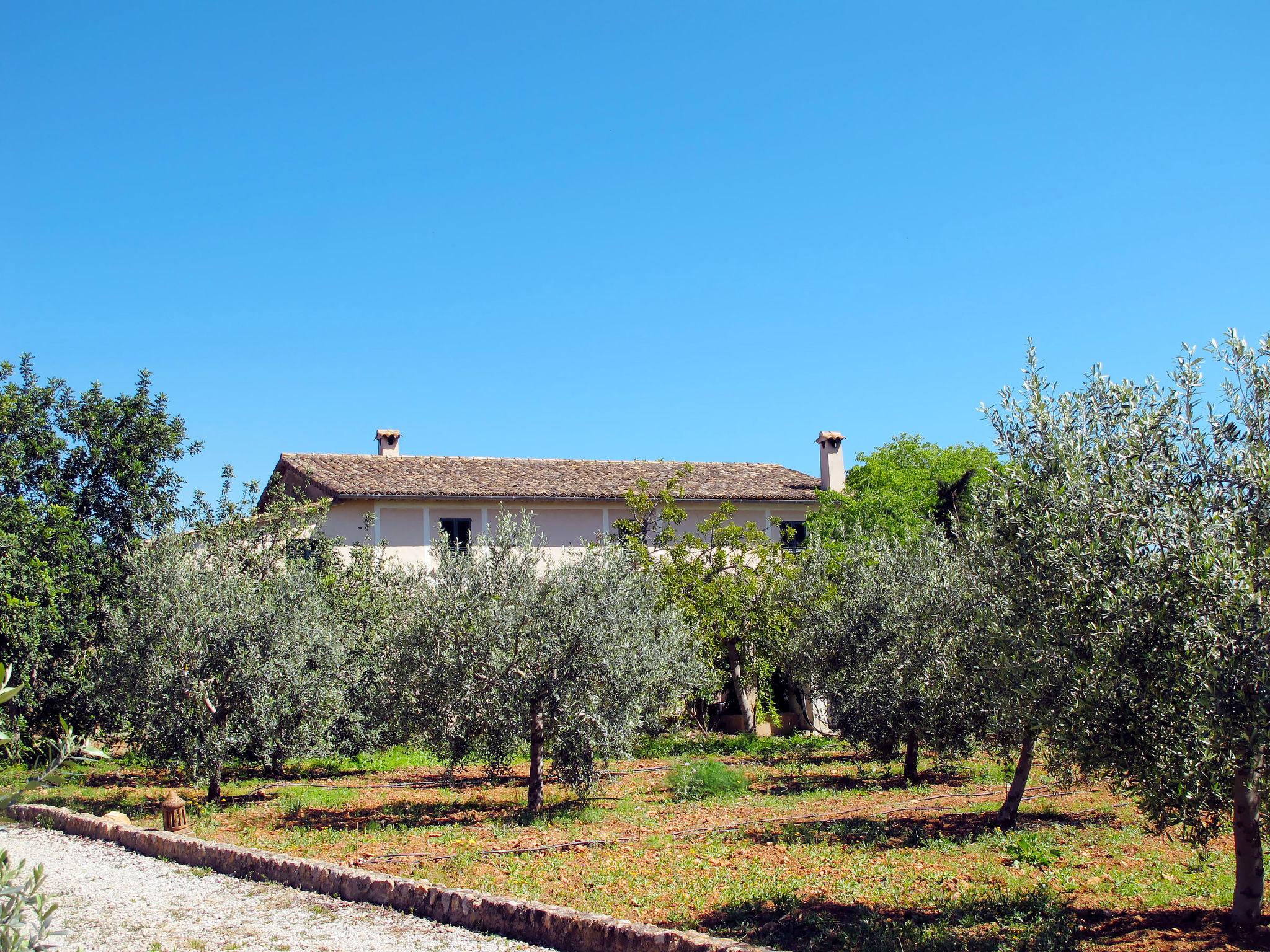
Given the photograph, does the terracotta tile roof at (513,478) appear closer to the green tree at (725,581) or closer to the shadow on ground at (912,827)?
the green tree at (725,581)

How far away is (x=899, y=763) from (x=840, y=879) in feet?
36.1

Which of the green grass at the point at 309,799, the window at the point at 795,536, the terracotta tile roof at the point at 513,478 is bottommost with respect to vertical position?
the green grass at the point at 309,799

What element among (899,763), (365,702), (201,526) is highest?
(201,526)

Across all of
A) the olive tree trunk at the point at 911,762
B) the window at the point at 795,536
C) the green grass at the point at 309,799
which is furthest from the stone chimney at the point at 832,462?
the green grass at the point at 309,799

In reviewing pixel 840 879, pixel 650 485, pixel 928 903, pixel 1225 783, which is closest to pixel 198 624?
pixel 840 879

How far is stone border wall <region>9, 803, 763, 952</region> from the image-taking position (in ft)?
23.9

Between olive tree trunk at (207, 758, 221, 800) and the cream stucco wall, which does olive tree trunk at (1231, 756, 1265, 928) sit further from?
the cream stucco wall

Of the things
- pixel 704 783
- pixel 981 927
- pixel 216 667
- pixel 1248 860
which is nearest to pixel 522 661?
pixel 704 783

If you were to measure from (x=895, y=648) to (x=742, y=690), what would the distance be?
13.8 metres

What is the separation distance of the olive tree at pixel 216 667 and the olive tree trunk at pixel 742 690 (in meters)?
13.9

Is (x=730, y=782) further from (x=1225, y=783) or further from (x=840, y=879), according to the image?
(x=1225, y=783)

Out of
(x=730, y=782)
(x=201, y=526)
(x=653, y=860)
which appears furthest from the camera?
(x=201, y=526)

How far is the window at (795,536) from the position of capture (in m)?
31.6

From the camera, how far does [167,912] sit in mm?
9258
